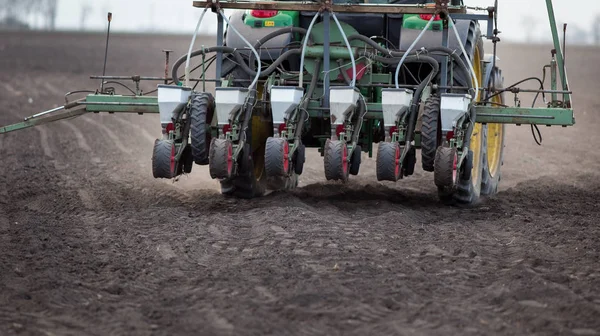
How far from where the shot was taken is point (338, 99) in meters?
9.38

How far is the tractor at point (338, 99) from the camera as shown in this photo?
9367 millimetres

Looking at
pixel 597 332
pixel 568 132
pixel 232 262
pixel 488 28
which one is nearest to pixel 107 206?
pixel 232 262

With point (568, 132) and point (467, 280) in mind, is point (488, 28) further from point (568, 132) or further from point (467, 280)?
point (568, 132)

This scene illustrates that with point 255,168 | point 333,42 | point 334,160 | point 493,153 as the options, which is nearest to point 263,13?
point 333,42

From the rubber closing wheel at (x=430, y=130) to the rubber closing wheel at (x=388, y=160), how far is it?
25cm

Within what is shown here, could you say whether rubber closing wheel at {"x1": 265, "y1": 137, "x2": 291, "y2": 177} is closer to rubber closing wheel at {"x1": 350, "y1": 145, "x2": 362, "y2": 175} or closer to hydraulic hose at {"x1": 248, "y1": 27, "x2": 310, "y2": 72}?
rubber closing wheel at {"x1": 350, "y1": 145, "x2": 362, "y2": 175}

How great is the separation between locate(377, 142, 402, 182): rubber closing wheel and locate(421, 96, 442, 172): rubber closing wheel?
0.83 ft

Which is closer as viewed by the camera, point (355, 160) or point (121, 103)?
point (355, 160)

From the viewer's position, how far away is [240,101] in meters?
9.46

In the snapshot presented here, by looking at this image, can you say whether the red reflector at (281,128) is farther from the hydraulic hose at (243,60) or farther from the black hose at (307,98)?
the hydraulic hose at (243,60)

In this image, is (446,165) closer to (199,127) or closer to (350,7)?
(350,7)

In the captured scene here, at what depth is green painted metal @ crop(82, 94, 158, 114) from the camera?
10031mm

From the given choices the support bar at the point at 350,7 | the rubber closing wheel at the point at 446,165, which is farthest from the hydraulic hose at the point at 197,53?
the rubber closing wheel at the point at 446,165

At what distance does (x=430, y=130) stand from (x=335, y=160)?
0.87 meters
